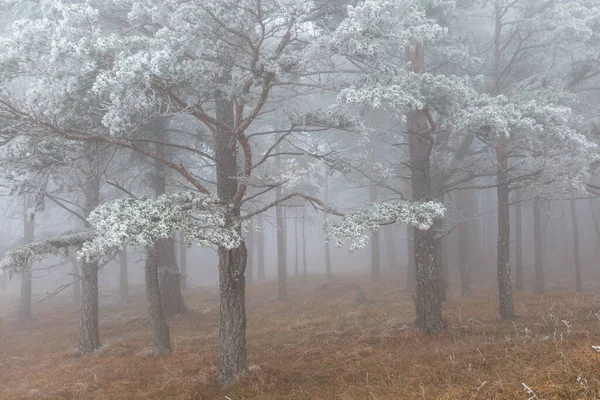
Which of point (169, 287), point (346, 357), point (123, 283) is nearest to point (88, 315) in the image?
point (169, 287)

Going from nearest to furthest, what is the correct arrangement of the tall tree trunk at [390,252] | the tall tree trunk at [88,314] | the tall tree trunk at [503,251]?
the tall tree trunk at [503,251] < the tall tree trunk at [88,314] < the tall tree trunk at [390,252]

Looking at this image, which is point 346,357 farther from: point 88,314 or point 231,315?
point 88,314

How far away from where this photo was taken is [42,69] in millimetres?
6980

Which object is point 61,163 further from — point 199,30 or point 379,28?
point 379,28

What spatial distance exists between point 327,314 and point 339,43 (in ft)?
31.6

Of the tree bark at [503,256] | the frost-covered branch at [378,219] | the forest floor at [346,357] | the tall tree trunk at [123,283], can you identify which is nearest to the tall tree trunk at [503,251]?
the tree bark at [503,256]

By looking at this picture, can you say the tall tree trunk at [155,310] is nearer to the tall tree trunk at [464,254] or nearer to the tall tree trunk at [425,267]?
the tall tree trunk at [425,267]

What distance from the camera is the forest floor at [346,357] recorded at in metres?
6.13

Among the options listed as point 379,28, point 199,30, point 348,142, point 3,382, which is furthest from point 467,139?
point 3,382

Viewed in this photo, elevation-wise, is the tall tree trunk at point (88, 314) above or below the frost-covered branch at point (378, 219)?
below

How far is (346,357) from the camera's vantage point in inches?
345

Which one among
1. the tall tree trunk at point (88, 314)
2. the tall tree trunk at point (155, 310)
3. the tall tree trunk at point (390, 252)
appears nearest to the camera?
the tall tree trunk at point (155, 310)

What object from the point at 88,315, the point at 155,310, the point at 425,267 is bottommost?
the point at 88,315

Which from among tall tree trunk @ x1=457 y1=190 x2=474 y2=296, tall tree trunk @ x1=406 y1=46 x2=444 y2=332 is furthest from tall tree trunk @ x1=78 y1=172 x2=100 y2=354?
tall tree trunk @ x1=457 y1=190 x2=474 y2=296
